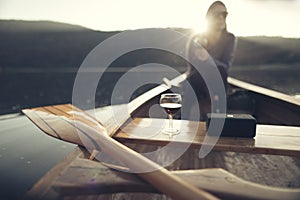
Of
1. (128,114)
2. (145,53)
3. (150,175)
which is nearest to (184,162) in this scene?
(128,114)

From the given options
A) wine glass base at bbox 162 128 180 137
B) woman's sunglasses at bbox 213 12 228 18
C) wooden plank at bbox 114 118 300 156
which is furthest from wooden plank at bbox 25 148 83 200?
woman's sunglasses at bbox 213 12 228 18

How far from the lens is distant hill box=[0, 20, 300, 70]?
32.7 meters

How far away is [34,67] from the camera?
105ft

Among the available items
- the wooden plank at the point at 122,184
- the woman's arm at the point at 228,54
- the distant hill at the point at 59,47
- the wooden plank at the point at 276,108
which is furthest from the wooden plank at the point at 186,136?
the distant hill at the point at 59,47

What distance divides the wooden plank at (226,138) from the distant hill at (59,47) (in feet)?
110

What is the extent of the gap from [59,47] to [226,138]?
3820 centimetres

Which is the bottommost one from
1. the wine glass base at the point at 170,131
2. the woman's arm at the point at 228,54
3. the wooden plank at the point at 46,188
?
the wine glass base at the point at 170,131

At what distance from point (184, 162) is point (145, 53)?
36.5 metres

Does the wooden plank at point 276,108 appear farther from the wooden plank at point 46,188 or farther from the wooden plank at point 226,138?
the wooden plank at point 46,188

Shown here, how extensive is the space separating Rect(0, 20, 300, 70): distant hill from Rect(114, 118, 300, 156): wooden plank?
33646 millimetres

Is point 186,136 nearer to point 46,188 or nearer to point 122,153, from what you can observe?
point 122,153

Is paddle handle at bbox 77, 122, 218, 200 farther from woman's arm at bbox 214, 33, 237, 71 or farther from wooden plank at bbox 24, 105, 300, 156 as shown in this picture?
woman's arm at bbox 214, 33, 237, 71

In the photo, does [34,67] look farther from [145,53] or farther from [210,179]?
[210,179]

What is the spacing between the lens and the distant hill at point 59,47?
A: 3266 cm
